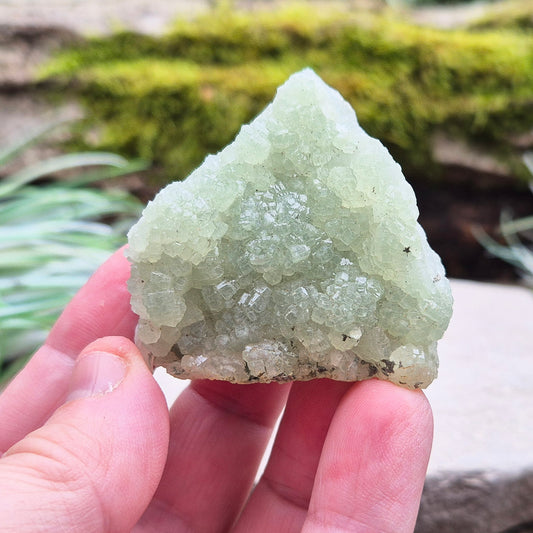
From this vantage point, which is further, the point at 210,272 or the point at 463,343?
A: the point at 463,343

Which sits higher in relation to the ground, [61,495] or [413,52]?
[413,52]

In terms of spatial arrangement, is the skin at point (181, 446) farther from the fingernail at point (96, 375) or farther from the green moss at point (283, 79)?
the green moss at point (283, 79)

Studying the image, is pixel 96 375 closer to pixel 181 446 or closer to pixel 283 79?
pixel 181 446

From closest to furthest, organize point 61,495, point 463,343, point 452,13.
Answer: point 61,495
point 463,343
point 452,13

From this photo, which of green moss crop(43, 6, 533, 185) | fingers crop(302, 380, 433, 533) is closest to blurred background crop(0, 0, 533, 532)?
green moss crop(43, 6, 533, 185)

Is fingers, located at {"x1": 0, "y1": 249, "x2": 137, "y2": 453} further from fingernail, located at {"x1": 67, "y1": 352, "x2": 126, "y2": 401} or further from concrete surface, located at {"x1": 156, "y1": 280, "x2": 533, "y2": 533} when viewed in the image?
concrete surface, located at {"x1": 156, "y1": 280, "x2": 533, "y2": 533}

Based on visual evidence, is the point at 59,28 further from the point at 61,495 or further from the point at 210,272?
the point at 61,495

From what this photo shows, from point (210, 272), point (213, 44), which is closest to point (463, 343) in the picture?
point (210, 272)
